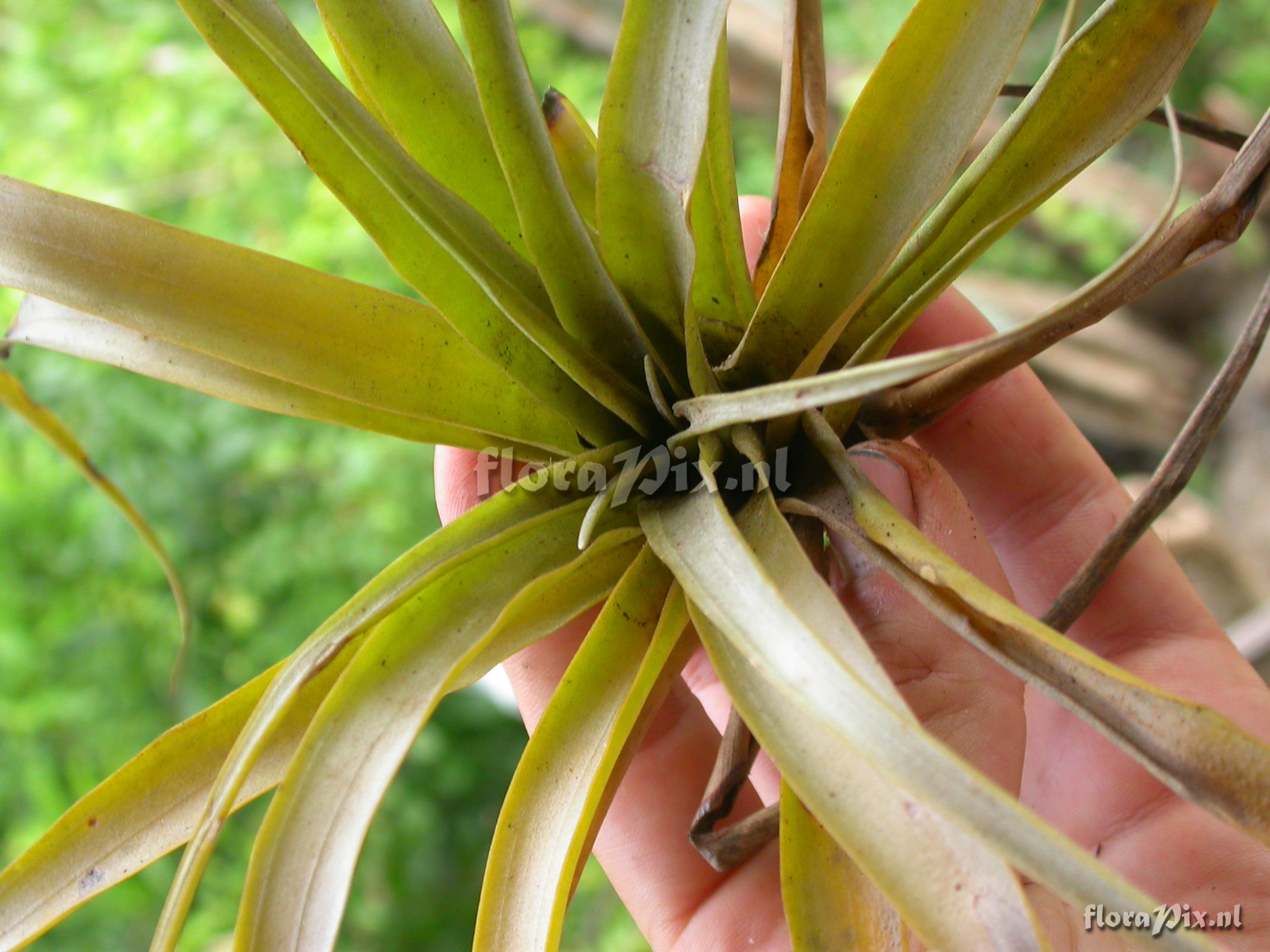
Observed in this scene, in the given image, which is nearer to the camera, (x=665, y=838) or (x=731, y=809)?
(x=731, y=809)

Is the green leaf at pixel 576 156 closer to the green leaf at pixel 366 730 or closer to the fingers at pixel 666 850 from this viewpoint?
the green leaf at pixel 366 730

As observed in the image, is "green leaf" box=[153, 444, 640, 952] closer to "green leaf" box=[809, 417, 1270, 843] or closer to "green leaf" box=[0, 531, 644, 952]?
"green leaf" box=[0, 531, 644, 952]

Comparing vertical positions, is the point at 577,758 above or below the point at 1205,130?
below

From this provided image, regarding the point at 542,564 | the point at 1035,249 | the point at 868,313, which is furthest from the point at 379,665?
the point at 1035,249

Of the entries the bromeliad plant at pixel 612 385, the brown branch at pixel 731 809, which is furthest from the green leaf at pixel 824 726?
the brown branch at pixel 731 809

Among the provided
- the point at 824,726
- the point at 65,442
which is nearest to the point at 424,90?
the point at 65,442

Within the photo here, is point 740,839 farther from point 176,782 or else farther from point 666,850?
point 176,782
